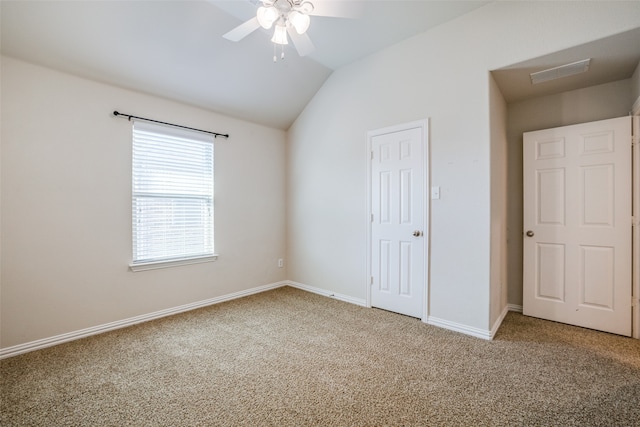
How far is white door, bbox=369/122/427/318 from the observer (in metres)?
3.07

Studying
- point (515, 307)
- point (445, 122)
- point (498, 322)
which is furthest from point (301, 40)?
point (515, 307)

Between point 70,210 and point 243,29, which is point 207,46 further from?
point 70,210

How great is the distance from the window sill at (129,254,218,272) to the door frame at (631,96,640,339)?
447cm

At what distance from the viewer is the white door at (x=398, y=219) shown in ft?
10.1

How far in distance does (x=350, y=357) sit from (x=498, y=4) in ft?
11.0

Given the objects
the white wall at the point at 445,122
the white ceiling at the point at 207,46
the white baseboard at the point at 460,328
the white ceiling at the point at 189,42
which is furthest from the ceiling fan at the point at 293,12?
the white baseboard at the point at 460,328

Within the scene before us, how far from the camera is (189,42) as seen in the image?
2.79 m

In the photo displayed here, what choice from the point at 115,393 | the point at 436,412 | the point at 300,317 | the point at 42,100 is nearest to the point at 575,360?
the point at 436,412

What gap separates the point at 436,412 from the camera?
166 cm

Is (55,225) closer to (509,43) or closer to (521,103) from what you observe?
(509,43)

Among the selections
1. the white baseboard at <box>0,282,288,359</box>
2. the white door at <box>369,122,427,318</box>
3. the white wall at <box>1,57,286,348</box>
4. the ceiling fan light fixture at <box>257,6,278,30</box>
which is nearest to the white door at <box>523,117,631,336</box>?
the white door at <box>369,122,427,318</box>

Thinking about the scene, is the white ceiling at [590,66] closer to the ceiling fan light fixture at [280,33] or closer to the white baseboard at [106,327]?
the ceiling fan light fixture at [280,33]

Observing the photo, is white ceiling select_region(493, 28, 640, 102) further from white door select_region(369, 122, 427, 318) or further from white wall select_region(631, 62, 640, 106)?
white door select_region(369, 122, 427, 318)

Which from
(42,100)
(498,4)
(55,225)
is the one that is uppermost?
(498,4)
